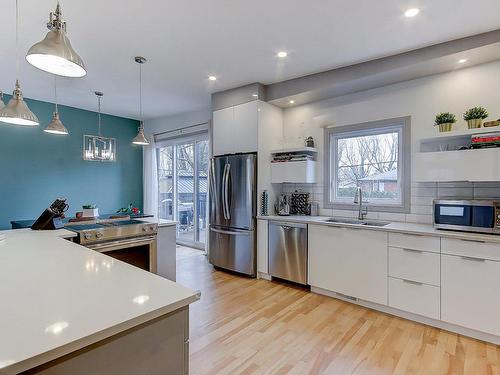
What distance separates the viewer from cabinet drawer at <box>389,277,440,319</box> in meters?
2.50

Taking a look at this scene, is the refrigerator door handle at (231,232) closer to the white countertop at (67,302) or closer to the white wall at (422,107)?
the white wall at (422,107)

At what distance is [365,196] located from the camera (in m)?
3.52

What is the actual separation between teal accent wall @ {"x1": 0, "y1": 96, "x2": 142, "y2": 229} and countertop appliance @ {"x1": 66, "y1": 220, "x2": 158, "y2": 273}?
2594 millimetres

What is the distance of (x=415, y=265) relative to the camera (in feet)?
8.52

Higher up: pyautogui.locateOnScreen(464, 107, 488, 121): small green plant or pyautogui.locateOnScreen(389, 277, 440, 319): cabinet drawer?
pyautogui.locateOnScreen(464, 107, 488, 121): small green plant

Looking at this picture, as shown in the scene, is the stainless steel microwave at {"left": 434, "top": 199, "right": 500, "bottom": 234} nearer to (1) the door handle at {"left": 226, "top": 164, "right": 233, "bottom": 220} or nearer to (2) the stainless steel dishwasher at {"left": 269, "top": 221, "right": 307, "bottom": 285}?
(2) the stainless steel dishwasher at {"left": 269, "top": 221, "right": 307, "bottom": 285}

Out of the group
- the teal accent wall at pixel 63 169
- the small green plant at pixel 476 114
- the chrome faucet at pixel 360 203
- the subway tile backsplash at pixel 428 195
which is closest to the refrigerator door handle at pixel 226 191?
the subway tile backsplash at pixel 428 195

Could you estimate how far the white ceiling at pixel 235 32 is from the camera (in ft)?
7.04

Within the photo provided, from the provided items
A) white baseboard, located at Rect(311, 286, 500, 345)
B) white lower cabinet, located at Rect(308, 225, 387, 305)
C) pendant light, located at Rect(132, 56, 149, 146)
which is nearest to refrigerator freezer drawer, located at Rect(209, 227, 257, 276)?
white lower cabinet, located at Rect(308, 225, 387, 305)

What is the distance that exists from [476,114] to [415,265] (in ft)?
4.91

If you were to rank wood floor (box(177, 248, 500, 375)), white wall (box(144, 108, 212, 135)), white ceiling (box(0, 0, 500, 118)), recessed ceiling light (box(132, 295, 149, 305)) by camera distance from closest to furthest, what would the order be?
recessed ceiling light (box(132, 295, 149, 305)), wood floor (box(177, 248, 500, 375)), white ceiling (box(0, 0, 500, 118)), white wall (box(144, 108, 212, 135))

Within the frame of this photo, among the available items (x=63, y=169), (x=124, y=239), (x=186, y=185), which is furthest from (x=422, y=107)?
(x=63, y=169)

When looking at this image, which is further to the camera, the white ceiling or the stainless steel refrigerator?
the stainless steel refrigerator

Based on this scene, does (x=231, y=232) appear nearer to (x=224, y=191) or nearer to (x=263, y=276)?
(x=224, y=191)
